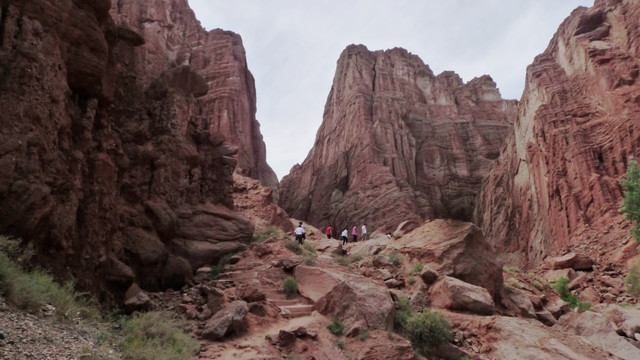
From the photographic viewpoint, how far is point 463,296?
13.1 m

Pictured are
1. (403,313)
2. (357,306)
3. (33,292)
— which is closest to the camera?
(33,292)

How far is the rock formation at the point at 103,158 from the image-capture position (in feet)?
27.7

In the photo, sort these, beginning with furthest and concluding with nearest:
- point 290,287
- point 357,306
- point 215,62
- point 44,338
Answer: point 215,62 → point 290,287 → point 357,306 → point 44,338

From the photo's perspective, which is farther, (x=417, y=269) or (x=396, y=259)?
(x=396, y=259)

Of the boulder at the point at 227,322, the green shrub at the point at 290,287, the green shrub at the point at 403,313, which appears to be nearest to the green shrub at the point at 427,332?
the green shrub at the point at 403,313

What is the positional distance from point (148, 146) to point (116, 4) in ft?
130

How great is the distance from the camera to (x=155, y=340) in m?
7.90

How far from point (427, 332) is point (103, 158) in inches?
408

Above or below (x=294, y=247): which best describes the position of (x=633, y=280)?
below

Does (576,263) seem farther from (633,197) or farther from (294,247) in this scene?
(294,247)

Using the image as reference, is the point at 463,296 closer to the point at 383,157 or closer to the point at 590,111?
the point at 590,111

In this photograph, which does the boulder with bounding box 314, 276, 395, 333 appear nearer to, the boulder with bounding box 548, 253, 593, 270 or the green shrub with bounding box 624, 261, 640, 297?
the green shrub with bounding box 624, 261, 640, 297

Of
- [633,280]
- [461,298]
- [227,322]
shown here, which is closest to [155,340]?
[227,322]

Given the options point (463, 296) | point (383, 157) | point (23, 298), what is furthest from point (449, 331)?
point (383, 157)
